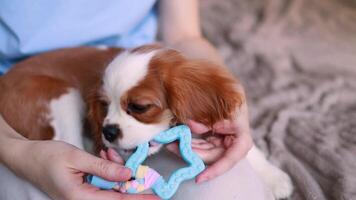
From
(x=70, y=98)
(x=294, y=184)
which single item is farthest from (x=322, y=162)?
(x=70, y=98)

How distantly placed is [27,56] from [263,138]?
0.84m

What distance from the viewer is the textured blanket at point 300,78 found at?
144 centimetres

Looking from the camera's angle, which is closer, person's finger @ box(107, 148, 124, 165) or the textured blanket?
person's finger @ box(107, 148, 124, 165)

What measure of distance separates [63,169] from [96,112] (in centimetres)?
30

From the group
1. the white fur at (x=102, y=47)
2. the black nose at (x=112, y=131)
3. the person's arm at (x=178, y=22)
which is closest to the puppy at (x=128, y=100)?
the black nose at (x=112, y=131)

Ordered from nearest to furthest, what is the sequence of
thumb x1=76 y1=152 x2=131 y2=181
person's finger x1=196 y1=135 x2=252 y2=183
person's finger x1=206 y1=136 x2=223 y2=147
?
thumb x1=76 y1=152 x2=131 y2=181, person's finger x1=196 y1=135 x2=252 y2=183, person's finger x1=206 y1=136 x2=223 y2=147

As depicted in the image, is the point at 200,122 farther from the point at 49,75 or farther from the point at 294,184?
the point at 49,75

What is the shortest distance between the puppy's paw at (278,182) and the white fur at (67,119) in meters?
0.58

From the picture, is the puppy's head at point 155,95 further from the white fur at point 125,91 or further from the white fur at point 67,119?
the white fur at point 67,119

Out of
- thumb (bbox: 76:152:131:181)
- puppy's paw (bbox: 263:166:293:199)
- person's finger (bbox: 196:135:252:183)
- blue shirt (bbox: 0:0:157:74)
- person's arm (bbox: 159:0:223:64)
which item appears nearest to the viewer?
thumb (bbox: 76:152:131:181)

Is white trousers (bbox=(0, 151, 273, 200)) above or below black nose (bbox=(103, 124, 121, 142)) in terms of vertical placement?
below

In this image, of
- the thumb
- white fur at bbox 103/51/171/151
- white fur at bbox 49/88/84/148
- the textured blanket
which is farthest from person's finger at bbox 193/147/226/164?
white fur at bbox 49/88/84/148

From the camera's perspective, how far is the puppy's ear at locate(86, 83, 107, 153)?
4.28ft

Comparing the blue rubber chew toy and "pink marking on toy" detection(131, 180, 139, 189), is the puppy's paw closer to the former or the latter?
the blue rubber chew toy
